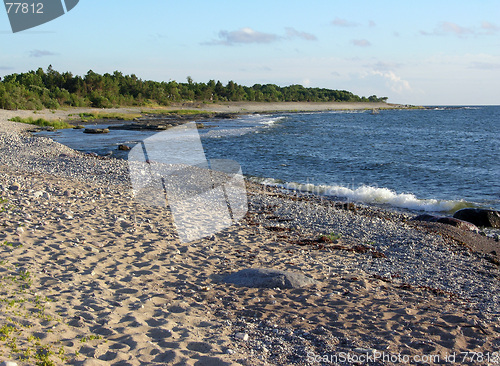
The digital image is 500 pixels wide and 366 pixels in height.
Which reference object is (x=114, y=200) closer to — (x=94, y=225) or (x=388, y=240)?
(x=94, y=225)

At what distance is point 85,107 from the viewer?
8238 centimetres

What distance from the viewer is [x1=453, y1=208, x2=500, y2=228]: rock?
13492mm

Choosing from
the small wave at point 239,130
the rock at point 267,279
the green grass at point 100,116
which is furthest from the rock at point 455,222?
the green grass at point 100,116

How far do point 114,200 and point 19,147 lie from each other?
17814 millimetres

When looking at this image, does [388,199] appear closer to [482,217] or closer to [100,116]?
[482,217]

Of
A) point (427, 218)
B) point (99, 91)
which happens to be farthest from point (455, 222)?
point (99, 91)

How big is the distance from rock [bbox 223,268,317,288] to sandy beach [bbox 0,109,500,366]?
0.12 metres

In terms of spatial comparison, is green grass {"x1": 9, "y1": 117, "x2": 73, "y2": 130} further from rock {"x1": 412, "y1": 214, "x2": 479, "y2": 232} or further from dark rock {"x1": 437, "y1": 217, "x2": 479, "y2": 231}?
dark rock {"x1": 437, "y1": 217, "x2": 479, "y2": 231}

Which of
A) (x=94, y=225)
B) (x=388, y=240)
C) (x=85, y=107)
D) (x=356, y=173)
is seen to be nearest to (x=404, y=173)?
(x=356, y=173)

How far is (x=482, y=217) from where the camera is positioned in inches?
538

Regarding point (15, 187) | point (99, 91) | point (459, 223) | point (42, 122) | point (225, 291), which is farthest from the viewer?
point (99, 91)

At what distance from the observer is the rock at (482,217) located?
13.5 metres

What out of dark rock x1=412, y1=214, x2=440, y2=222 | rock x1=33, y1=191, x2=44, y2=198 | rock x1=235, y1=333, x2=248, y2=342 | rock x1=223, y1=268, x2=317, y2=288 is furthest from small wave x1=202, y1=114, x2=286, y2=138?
rock x1=235, y1=333, x2=248, y2=342

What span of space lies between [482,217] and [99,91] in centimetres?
9729
